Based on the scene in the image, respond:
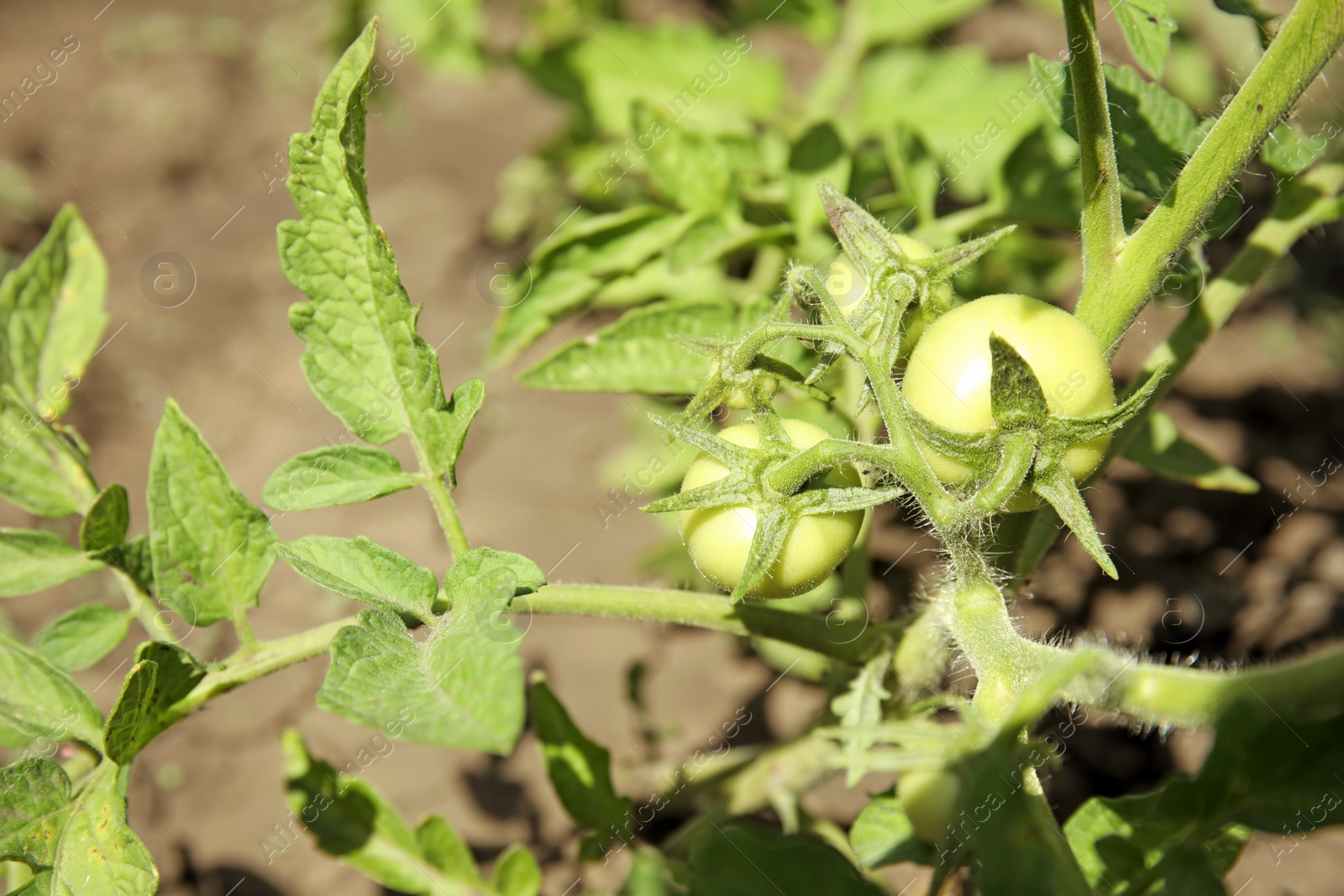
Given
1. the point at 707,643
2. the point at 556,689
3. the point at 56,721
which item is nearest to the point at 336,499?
the point at 56,721

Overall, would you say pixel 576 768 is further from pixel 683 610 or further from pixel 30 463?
pixel 30 463

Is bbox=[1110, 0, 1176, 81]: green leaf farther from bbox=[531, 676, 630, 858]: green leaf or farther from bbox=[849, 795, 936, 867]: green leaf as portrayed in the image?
Result: bbox=[531, 676, 630, 858]: green leaf

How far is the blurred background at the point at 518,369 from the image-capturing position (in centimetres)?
256

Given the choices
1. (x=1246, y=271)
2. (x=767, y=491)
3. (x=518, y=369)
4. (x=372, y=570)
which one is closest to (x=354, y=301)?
(x=372, y=570)

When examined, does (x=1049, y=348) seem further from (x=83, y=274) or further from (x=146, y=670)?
(x=83, y=274)

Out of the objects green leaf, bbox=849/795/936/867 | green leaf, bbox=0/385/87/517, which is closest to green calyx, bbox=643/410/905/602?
green leaf, bbox=849/795/936/867

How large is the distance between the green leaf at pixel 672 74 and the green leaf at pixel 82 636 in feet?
5.66

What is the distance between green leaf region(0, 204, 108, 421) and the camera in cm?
170

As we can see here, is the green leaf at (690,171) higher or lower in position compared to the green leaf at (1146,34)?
lower

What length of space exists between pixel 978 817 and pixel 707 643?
2012 mm

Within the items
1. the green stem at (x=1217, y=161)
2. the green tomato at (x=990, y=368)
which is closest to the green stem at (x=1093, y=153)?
the green stem at (x=1217, y=161)

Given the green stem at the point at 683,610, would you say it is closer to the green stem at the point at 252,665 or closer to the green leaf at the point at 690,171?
the green stem at the point at 252,665

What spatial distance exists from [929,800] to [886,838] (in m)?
0.12

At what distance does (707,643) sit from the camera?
2.91 m
